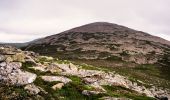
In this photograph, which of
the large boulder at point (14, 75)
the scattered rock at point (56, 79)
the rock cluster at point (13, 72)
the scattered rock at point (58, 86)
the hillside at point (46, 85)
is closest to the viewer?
the hillside at point (46, 85)

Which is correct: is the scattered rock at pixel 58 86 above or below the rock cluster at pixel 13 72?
below

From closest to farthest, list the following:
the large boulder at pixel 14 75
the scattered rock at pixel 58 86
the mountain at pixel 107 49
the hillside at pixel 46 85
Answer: the hillside at pixel 46 85, the large boulder at pixel 14 75, the scattered rock at pixel 58 86, the mountain at pixel 107 49

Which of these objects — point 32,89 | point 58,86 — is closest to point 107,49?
point 58,86

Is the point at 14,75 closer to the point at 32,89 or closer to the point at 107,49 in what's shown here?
the point at 32,89

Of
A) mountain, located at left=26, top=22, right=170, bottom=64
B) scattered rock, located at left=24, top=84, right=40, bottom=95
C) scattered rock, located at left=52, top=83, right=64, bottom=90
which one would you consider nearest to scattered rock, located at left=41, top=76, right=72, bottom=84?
scattered rock, located at left=52, top=83, right=64, bottom=90

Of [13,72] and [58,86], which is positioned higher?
[13,72]

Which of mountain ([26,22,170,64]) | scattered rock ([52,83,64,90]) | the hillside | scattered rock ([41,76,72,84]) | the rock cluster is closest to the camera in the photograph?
the hillside

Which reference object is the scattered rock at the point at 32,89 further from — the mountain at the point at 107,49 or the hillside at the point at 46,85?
the mountain at the point at 107,49

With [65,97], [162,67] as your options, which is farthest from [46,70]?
[162,67]

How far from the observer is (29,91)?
36062 millimetres

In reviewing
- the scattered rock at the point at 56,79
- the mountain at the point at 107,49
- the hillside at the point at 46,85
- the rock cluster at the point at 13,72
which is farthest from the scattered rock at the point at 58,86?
the mountain at the point at 107,49

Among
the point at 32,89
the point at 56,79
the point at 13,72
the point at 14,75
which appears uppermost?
the point at 13,72

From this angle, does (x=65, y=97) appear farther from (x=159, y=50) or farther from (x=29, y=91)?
(x=159, y=50)

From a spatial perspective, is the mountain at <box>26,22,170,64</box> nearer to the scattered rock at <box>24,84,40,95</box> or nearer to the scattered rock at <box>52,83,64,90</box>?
the scattered rock at <box>52,83,64,90</box>
